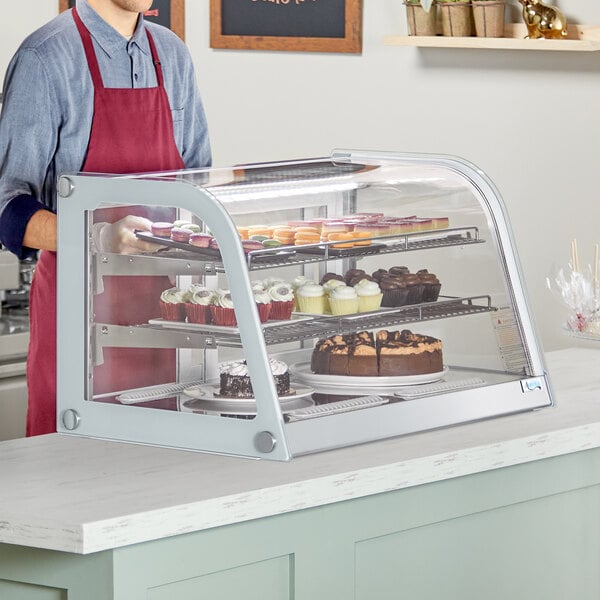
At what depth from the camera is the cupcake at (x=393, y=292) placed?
2203mm

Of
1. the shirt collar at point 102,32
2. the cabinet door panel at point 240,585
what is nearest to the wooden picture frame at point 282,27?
the shirt collar at point 102,32

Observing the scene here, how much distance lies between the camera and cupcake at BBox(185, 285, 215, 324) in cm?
197

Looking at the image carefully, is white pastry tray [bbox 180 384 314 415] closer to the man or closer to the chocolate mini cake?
the chocolate mini cake

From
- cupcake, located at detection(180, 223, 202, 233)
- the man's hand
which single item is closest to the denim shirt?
the man's hand

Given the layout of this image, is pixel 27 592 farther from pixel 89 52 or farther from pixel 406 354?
pixel 89 52

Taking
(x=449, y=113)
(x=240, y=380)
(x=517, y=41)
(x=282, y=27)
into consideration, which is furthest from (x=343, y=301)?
(x=282, y=27)

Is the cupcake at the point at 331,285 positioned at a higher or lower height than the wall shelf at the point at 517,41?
lower

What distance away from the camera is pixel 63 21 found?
7.86 feet

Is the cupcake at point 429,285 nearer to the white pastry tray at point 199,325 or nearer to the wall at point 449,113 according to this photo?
the white pastry tray at point 199,325

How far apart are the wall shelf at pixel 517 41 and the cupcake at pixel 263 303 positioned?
1.57m

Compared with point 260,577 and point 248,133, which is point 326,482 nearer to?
point 260,577

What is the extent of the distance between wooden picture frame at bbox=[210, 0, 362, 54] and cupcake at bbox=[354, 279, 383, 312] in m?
1.80

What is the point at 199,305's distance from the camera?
198 cm

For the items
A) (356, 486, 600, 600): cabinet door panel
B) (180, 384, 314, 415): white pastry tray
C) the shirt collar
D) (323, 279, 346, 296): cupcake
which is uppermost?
the shirt collar
